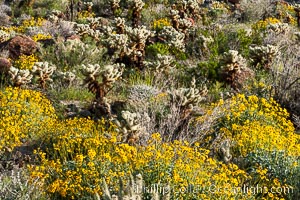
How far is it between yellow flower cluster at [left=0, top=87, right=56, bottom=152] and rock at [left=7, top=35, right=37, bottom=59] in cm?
339

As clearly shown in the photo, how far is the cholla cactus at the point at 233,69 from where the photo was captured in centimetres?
912

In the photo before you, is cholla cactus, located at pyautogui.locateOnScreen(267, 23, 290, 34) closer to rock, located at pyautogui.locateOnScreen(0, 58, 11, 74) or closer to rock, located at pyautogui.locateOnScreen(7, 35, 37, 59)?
rock, located at pyautogui.locateOnScreen(7, 35, 37, 59)

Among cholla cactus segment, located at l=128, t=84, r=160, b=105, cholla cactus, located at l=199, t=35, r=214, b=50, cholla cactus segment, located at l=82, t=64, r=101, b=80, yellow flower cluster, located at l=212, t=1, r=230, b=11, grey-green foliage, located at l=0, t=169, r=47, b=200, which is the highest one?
yellow flower cluster, located at l=212, t=1, r=230, b=11

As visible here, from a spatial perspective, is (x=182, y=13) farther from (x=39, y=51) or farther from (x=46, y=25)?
(x=39, y=51)

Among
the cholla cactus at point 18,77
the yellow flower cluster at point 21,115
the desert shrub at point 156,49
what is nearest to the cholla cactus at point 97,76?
the yellow flower cluster at point 21,115

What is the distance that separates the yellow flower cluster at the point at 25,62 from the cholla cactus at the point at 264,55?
5.57 m

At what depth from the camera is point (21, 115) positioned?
7434 mm

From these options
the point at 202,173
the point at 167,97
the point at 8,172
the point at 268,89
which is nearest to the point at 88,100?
the point at 167,97

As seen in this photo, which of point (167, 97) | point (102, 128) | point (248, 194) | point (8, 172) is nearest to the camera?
point (248, 194)

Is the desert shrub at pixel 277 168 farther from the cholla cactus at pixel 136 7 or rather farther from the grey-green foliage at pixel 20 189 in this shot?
the cholla cactus at pixel 136 7

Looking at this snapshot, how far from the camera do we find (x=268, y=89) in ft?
28.7

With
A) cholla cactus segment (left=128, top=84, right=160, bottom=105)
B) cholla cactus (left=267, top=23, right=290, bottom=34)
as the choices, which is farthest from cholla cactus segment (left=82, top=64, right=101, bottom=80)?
cholla cactus (left=267, top=23, right=290, bottom=34)

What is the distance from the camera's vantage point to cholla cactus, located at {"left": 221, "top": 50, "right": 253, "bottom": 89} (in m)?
9.12

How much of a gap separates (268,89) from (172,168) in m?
4.49
